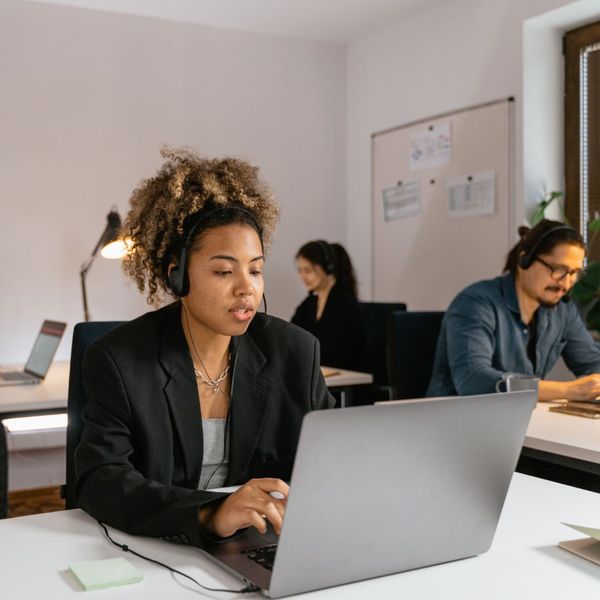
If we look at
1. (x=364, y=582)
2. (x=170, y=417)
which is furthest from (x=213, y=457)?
(x=364, y=582)

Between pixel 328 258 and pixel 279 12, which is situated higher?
pixel 279 12

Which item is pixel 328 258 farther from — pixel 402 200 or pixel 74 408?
pixel 74 408

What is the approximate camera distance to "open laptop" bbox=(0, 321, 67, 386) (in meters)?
3.10

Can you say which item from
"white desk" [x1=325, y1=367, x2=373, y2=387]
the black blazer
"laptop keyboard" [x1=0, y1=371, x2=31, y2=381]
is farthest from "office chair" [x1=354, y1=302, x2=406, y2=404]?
the black blazer

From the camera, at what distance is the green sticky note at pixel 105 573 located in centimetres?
97

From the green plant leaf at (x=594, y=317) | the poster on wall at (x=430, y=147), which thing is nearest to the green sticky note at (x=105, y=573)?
the green plant leaf at (x=594, y=317)

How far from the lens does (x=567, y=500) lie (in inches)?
53.6

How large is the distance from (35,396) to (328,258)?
193 centimetres

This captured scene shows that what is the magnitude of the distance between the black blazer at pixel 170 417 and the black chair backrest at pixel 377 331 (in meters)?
2.37

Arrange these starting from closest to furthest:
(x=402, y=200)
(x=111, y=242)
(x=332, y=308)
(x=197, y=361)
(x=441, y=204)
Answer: (x=197, y=361), (x=111, y=242), (x=332, y=308), (x=441, y=204), (x=402, y=200)

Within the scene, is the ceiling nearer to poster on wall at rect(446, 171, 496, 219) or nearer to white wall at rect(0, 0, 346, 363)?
white wall at rect(0, 0, 346, 363)

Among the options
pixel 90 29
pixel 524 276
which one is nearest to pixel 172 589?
pixel 524 276

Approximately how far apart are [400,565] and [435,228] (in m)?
3.42

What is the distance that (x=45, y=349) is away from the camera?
324cm
